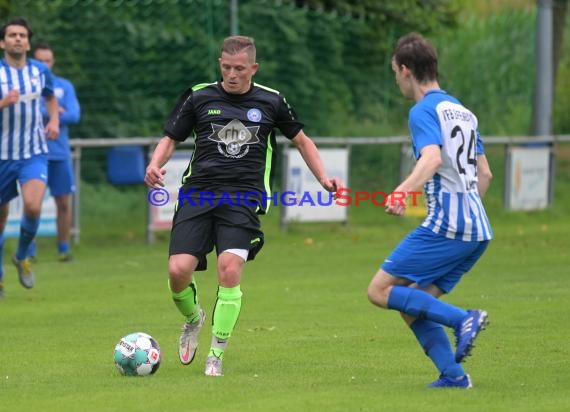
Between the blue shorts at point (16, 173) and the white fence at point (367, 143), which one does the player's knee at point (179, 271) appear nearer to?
the blue shorts at point (16, 173)

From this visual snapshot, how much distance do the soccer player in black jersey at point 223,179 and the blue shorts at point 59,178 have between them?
270 inches

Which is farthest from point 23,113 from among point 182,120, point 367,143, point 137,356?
point 367,143

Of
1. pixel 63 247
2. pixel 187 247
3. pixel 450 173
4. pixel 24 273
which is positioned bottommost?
pixel 63 247

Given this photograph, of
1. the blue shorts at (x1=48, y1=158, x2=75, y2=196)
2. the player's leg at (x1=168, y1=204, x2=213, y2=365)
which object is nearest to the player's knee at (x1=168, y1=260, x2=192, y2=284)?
the player's leg at (x1=168, y1=204, x2=213, y2=365)

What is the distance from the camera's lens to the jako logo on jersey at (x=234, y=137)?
828 centimetres

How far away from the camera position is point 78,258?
54.2ft

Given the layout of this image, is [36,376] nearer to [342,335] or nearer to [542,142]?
[342,335]

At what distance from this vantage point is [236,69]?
8.16 meters

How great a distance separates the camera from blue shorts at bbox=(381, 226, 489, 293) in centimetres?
715

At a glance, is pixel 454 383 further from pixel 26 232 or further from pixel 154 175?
pixel 26 232

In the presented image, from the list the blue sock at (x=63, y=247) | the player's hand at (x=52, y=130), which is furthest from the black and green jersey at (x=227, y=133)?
the blue sock at (x=63, y=247)

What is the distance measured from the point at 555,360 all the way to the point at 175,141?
273cm

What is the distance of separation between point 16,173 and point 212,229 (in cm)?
463

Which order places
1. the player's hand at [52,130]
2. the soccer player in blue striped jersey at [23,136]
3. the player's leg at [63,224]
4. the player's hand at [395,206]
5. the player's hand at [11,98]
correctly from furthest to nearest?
1. the player's leg at [63,224]
2. the player's hand at [52,130]
3. the soccer player in blue striped jersey at [23,136]
4. the player's hand at [11,98]
5. the player's hand at [395,206]
